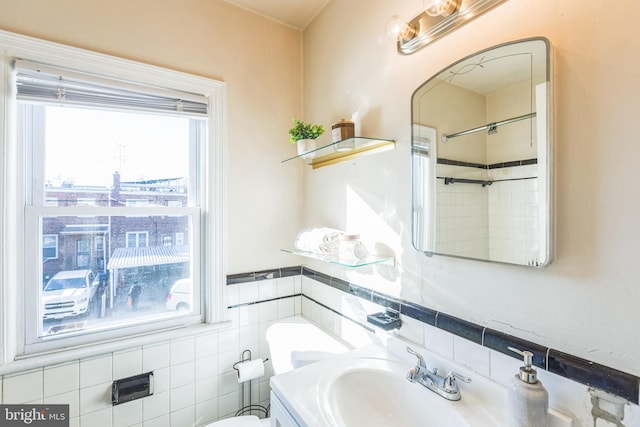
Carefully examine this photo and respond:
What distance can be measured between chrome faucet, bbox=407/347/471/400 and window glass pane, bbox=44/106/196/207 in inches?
52.9

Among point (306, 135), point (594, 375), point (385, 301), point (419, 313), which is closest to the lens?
A: point (594, 375)

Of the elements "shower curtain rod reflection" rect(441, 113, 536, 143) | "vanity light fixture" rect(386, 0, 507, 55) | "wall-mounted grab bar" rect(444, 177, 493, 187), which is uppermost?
"vanity light fixture" rect(386, 0, 507, 55)

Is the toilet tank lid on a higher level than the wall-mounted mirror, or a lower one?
lower

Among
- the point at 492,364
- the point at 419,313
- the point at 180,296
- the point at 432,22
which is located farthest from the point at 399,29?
the point at 180,296

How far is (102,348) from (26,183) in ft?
2.60

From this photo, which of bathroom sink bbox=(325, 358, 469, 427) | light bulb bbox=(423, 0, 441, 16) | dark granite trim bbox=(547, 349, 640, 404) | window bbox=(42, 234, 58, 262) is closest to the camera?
dark granite trim bbox=(547, 349, 640, 404)

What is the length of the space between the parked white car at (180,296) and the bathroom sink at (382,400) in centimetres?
98

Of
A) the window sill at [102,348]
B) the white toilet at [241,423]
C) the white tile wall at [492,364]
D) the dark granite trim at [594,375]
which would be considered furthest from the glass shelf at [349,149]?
the white toilet at [241,423]

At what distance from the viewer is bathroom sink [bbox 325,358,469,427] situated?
2.77 feet

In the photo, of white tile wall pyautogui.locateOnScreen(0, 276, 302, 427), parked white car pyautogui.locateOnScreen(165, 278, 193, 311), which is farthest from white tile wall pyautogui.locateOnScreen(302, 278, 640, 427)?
parked white car pyautogui.locateOnScreen(165, 278, 193, 311)

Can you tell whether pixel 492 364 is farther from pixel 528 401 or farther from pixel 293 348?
pixel 293 348

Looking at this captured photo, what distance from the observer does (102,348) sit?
1288 mm

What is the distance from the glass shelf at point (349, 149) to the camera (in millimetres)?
1209

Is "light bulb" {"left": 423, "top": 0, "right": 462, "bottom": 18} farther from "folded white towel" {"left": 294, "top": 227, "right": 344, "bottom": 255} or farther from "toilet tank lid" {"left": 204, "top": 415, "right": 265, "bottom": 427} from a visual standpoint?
"toilet tank lid" {"left": 204, "top": 415, "right": 265, "bottom": 427}
